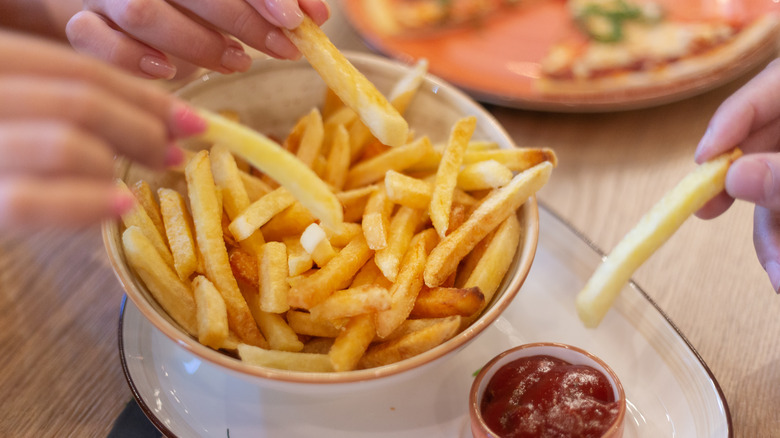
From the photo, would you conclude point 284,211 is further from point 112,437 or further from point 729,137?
point 729,137

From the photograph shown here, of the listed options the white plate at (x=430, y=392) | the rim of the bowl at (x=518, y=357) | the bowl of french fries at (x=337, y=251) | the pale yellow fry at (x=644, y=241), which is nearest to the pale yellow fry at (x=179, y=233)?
the bowl of french fries at (x=337, y=251)

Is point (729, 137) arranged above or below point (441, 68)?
above

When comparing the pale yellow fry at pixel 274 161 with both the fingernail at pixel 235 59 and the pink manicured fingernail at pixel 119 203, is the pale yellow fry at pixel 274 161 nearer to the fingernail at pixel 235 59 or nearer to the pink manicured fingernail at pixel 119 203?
the pink manicured fingernail at pixel 119 203

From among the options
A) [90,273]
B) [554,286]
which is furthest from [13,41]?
[554,286]

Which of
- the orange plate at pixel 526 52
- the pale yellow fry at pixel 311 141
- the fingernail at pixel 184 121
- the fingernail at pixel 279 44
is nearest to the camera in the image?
the fingernail at pixel 184 121

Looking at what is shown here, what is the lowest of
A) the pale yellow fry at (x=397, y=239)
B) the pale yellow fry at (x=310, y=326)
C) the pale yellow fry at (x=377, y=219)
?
the pale yellow fry at (x=310, y=326)

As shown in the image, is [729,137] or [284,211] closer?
[729,137]

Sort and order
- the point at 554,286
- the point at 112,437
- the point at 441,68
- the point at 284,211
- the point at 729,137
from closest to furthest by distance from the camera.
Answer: the point at 729,137, the point at 112,437, the point at 284,211, the point at 554,286, the point at 441,68
